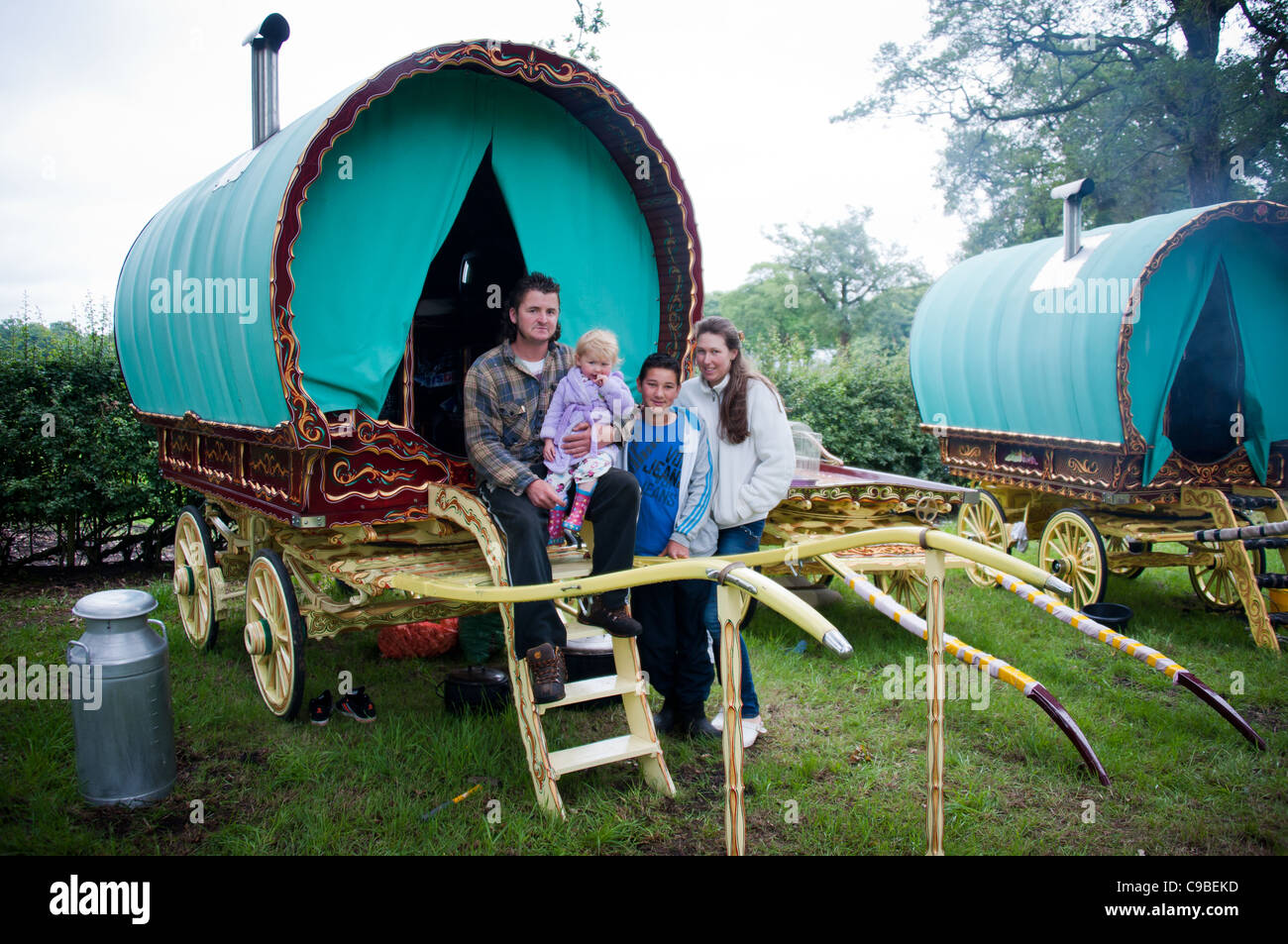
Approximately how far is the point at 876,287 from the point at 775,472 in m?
28.4

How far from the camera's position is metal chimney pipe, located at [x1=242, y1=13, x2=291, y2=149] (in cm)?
552

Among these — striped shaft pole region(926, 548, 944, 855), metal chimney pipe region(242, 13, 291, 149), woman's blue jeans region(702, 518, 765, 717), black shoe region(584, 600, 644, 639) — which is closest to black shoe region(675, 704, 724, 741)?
woman's blue jeans region(702, 518, 765, 717)

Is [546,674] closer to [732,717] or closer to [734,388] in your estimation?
[732,717]

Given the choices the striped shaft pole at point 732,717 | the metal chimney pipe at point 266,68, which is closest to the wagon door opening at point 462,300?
the metal chimney pipe at point 266,68

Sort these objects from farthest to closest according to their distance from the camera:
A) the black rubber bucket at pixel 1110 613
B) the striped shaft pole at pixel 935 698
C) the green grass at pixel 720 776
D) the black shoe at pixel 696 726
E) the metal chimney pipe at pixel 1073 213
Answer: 1. the metal chimney pipe at pixel 1073 213
2. the black rubber bucket at pixel 1110 613
3. the black shoe at pixel 696 726
4. the green grass at pixel 720 776
5. the striped shaft pole at pixel 935 698

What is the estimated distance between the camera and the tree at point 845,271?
30781 millimetres

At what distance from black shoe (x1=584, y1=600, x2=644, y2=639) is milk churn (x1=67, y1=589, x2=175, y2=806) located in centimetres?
201

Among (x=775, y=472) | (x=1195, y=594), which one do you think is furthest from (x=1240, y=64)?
(x=775, y=472)

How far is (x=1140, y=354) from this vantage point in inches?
253

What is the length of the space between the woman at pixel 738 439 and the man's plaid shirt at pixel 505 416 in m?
0.71

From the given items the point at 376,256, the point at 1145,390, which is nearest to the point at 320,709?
the point at 376,256

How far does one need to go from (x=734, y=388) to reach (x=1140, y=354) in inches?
149

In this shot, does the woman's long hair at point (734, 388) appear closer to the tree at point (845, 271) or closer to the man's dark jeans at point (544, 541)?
the man's dark jeans at point (544, 541)
